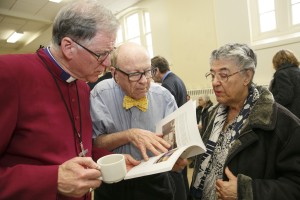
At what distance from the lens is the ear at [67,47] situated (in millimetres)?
1091

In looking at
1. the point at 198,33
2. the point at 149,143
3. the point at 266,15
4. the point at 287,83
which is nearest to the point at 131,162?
the point at 149,143

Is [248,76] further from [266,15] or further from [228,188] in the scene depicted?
[266,15]

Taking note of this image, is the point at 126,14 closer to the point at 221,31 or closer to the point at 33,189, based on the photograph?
the point at 221,31

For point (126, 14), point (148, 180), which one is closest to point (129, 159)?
point (148, 180)

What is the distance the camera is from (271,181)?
51.6 inches

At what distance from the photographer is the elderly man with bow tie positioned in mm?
1419

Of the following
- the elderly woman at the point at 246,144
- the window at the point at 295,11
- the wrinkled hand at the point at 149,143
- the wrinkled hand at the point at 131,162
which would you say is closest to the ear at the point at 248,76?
the elderly woman at the point at 246,144

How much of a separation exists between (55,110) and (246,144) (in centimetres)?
97

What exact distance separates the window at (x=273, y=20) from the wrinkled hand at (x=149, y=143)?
13.2 ft

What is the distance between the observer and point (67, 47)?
1.11 meters

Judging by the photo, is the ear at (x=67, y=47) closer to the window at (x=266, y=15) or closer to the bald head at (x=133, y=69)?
the bald head at (x=133, y=69)

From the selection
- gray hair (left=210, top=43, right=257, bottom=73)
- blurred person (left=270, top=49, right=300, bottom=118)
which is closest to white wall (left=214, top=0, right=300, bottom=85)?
blurred person (left=270, top=49, right=300, bottom=118)

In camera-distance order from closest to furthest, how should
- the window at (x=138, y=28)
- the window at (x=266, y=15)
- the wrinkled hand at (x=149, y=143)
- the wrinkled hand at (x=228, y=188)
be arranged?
the wrinkled hand at (x=149, y=143) < the wrinkled hand at (x=228, y=188) < the window at (x=266, y=15) < the window at (x=138, y=28)

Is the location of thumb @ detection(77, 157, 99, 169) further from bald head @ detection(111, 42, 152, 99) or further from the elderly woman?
the elderly woman
